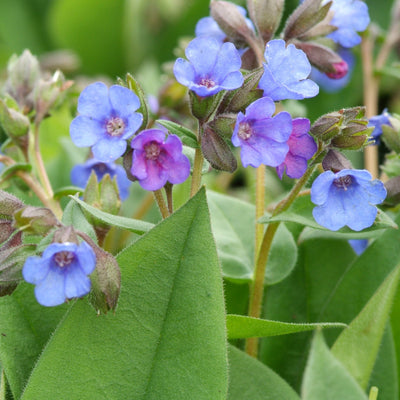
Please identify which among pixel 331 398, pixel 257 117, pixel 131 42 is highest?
pixel 257 117

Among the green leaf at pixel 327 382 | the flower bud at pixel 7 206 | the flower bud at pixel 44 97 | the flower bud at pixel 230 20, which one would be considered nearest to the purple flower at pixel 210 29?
the flower bud at pixel 230 20

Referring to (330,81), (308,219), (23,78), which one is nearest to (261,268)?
(308,219)

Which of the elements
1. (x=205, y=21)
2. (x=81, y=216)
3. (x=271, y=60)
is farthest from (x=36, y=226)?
(x=205, y=21)

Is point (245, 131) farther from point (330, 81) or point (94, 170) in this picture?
point (330, 81)

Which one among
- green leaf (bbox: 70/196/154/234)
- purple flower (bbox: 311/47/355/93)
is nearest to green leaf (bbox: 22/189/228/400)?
green leaf (bbox: 70/196/154/234)

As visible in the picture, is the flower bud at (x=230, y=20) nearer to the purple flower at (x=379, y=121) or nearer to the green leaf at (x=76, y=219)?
the purple flower at (x=379, y=121)

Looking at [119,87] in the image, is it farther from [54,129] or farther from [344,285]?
[54,129]
